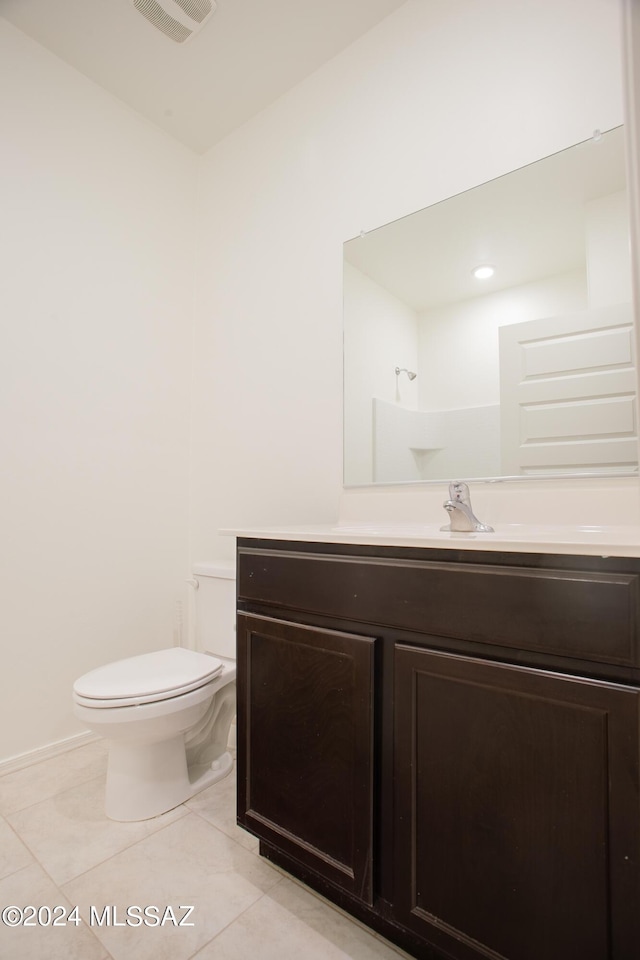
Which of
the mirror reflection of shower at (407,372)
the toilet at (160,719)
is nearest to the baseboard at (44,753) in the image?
the toilet at (160,719)

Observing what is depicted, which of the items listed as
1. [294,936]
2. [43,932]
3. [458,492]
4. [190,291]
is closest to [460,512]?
[458,492]

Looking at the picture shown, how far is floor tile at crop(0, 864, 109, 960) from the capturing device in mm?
986

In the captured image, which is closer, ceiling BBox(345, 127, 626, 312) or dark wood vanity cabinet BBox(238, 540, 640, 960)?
dark wood vanity cabinet BBox(238, 540, 640, 960)

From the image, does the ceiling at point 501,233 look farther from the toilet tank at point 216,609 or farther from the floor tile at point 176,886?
the floor tile at point 176,886

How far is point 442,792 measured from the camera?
34.4 inches

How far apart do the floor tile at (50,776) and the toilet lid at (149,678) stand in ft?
1.46

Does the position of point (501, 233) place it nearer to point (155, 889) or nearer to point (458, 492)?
point (458, 492)

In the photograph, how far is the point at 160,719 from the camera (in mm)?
1355

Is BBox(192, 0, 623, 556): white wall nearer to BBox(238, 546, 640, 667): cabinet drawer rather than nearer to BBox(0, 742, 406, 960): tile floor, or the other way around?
BBox(238, 546, 640, 667): cabinet drawer

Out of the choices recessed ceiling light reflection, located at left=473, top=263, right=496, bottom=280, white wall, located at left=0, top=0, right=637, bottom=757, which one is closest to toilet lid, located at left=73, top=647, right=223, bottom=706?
white wall, located at left=0, top=0, right=637, bottom=757

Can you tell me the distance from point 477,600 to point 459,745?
26cm

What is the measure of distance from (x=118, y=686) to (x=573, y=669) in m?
1.18

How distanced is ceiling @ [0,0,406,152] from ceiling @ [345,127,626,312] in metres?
0.78

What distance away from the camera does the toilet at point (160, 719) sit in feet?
4.36
